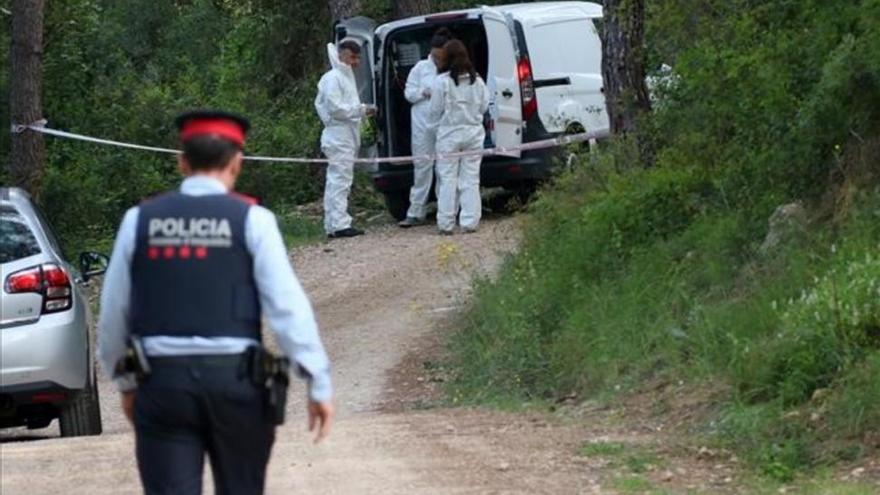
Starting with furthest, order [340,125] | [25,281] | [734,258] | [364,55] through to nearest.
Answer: [364,55] < [340,125] < [734,258] < [25,281]

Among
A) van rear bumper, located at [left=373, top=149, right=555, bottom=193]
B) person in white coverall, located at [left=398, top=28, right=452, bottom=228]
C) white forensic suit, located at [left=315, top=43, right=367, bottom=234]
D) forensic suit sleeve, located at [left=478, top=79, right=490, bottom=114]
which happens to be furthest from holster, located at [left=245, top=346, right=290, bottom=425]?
white forensic suit, located at [left=315, top=43, right=367, bottom=234]

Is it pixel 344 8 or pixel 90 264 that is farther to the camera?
pixel 344 8

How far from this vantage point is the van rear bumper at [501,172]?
2012cm

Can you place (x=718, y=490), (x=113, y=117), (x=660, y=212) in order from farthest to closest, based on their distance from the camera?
(x=113, y=117), (x=660, y=212), (x=718, y=490)

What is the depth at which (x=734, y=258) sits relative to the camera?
40.6 ft

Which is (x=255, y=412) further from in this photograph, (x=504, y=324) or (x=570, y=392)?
(x=504, y=324)

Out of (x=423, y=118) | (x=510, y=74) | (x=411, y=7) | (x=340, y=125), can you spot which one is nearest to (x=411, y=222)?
(x=423, y=118)

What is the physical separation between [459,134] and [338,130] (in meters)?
1.30

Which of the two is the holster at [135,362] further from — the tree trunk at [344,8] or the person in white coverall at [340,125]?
the tree trunk at [344,8]

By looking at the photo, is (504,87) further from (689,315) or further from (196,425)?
(196,425)

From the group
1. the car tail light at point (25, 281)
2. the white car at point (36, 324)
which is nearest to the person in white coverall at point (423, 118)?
the white car at point (36, 324)

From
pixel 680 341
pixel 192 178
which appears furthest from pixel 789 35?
pixel 192 178

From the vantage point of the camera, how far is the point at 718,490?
29.0ft

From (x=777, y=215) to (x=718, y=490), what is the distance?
3.61 metres
